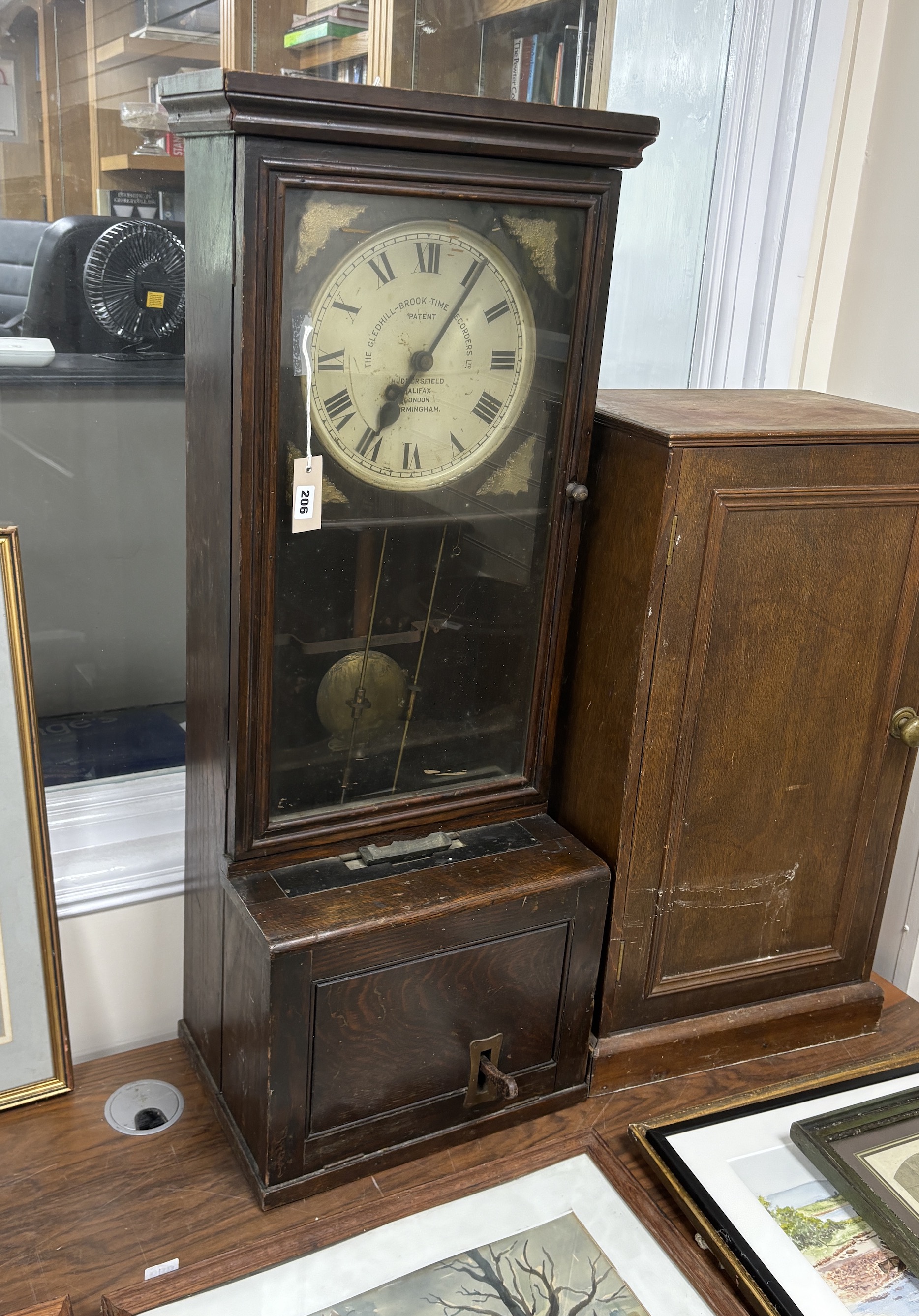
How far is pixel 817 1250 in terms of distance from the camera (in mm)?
1128

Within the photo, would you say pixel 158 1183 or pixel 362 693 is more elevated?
pixel 362 693

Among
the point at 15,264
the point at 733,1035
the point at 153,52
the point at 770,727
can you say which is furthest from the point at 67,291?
the point at 733,1035

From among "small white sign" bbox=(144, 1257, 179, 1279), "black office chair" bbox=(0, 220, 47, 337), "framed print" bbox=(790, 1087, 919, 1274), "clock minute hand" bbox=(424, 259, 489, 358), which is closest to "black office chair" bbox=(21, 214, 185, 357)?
"black office chair" bbox=(0, 220, 47, 337)

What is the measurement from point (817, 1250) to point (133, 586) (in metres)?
1.06

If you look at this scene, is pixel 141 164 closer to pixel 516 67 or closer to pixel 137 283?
pixel 137 283

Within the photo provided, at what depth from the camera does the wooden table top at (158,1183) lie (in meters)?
1.08

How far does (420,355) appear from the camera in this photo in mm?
1065

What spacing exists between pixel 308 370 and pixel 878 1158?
994 mm

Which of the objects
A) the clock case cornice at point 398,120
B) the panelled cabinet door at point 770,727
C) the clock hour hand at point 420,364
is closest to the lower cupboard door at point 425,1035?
the panelled cabinet door at point 770,727

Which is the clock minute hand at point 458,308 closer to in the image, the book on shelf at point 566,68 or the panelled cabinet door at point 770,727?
the panelled cabinet door at point 770,727

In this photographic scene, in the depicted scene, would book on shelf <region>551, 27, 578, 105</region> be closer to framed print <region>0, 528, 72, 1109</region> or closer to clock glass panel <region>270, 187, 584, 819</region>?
clock glass panel <region>270, 187, 584, 819</region>

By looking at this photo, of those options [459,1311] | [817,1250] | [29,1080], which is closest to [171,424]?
[29,1080]

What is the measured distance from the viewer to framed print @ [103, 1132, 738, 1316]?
1044 mm

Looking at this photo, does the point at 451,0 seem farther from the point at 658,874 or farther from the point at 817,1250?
the point at 817,1250
